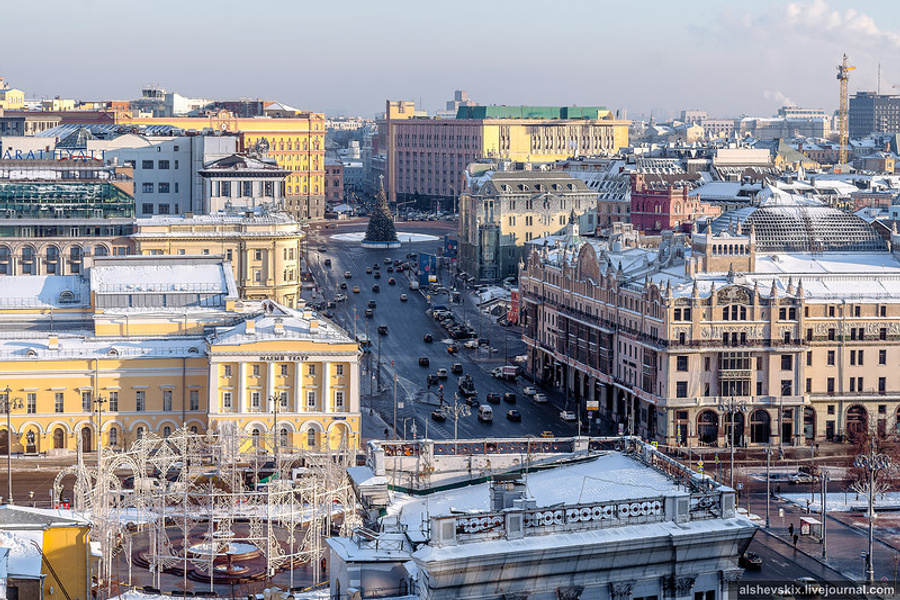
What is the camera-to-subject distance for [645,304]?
406 feet

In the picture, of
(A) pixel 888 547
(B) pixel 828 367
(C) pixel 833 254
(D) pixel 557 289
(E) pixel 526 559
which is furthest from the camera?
(D) pixel 557 289

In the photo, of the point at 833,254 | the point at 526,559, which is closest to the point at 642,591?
the point at 526,559

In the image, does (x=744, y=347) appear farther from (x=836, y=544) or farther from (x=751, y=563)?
(x=751, y=563)

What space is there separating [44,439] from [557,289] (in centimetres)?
4830

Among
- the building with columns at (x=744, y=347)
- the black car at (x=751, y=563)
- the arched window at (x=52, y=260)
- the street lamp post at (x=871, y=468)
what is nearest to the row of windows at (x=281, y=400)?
the building with columns at (x=744, y=347)

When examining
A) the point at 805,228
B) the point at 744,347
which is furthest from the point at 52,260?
the point at 744,347

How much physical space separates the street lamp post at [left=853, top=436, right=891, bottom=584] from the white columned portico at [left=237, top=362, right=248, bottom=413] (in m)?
40.4

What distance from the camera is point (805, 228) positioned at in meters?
137

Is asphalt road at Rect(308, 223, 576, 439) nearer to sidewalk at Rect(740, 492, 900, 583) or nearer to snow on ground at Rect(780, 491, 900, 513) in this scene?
snow on ground at Rect(780, 491, 900, 513)

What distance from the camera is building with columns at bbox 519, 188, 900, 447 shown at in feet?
396

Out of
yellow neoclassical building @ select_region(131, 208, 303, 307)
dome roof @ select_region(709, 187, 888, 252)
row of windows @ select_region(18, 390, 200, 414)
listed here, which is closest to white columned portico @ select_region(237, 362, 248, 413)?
row of windows @ select_region(18, 390, 200, 414)

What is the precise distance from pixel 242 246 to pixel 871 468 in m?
87.5

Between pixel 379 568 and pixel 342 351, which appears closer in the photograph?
pixel 379 568

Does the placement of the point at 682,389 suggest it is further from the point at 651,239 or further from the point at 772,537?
the point at 651,239
